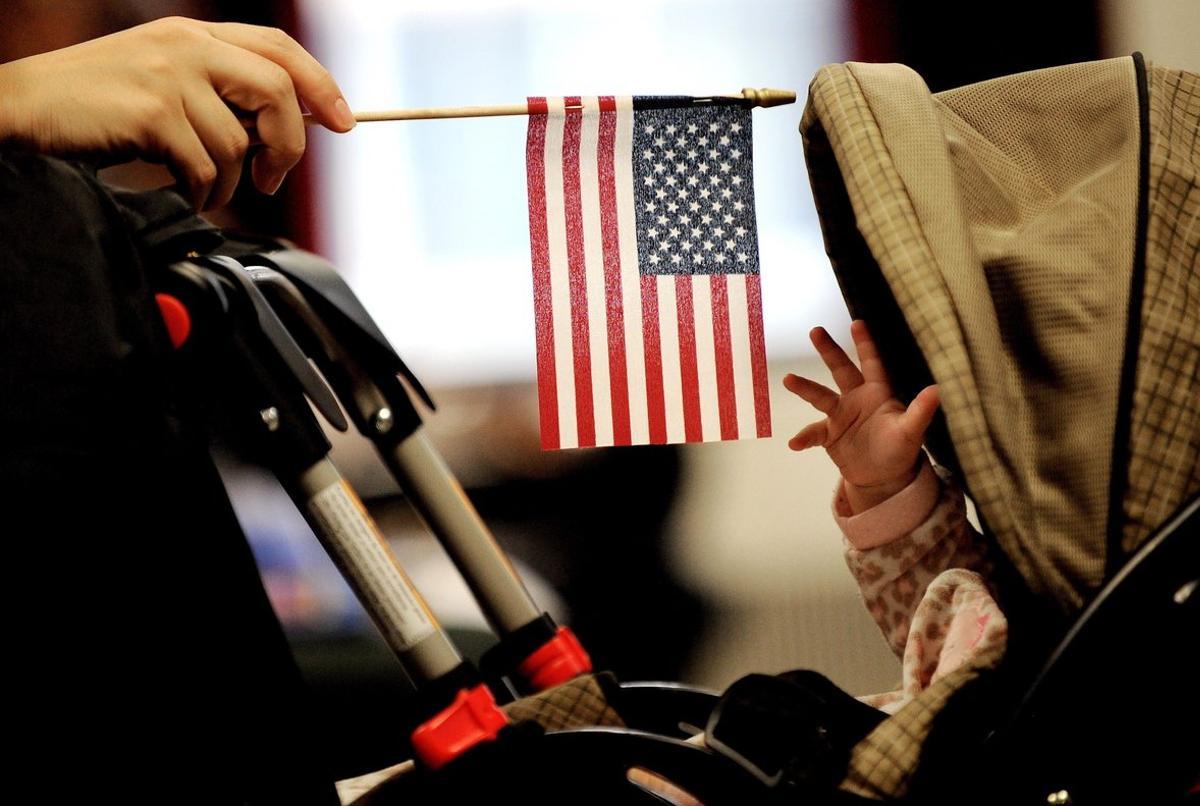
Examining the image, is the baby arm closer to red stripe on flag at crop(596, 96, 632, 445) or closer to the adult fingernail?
red stripe on flag at crop(596, 96, 632, 445)

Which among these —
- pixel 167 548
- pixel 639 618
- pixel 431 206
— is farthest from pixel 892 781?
pixel 431 206

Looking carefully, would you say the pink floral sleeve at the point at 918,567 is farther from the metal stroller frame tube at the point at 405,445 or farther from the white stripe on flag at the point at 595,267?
the metal stroller frame tube at the point at 405,445

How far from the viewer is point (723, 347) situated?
3.35 feet

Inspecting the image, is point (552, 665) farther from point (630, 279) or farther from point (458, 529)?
point (630, 279)

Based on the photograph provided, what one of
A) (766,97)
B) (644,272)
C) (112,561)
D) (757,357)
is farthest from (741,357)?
(112,561)

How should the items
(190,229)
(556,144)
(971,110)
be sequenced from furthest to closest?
(556,144), (971,110), (190,229)

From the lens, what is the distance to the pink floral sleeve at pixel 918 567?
2.94ft

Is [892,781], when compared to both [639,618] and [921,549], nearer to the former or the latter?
[921,549]

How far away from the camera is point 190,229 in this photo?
61 centimetres

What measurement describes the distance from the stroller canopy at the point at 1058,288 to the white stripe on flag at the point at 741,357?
0.23m

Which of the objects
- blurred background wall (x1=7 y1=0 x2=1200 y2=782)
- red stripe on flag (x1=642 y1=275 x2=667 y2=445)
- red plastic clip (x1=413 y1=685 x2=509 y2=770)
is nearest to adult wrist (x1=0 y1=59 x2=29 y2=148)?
red plastic clip (x1=413 y1=685 x2=509 y2=770)

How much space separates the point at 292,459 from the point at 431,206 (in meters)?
2.05

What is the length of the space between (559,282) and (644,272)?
81mm

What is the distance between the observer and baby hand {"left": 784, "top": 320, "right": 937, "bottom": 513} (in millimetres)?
949
